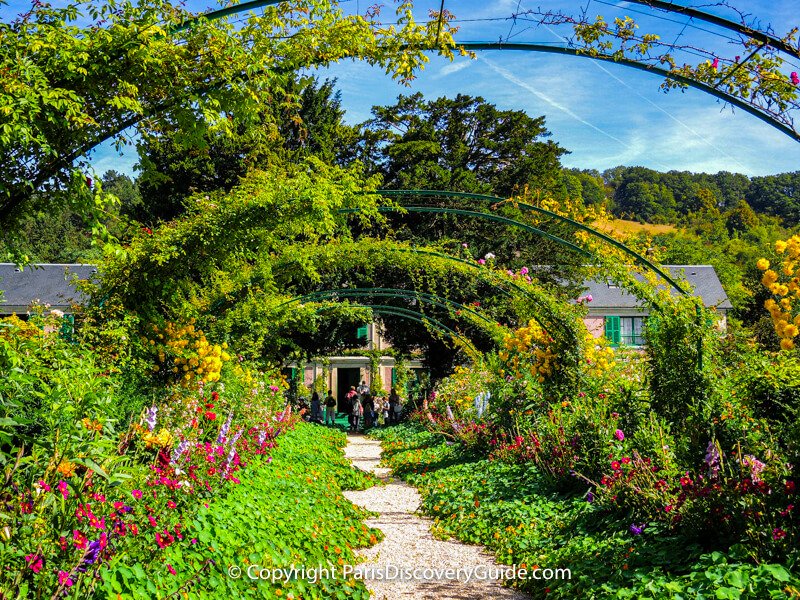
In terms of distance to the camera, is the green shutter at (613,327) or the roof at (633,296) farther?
the green shutter at (613,327)

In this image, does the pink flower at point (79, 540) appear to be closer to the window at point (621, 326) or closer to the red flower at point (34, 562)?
the red flower at point (34, 562)

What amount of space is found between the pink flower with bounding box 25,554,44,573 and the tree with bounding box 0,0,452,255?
217cm

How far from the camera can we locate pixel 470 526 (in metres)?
6.45

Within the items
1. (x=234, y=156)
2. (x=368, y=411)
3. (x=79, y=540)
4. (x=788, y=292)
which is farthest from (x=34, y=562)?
(x=368, y=411)

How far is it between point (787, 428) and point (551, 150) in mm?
17056

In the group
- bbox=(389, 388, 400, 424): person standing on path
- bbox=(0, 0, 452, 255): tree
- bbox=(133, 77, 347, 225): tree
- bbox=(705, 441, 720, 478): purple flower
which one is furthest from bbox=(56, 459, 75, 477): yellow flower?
bbox=(389, 388, 400, 424): person standing on path

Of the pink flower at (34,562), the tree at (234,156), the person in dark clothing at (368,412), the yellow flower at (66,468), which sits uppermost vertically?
the tree at (234,156)

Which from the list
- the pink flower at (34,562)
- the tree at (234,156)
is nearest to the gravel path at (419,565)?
the pink flower at (34,562)

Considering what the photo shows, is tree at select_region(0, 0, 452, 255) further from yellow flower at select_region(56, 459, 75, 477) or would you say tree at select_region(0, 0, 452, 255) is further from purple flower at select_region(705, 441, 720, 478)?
purple flower at select_region(705, 441, 720, 478)

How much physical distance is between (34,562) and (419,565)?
3241mm

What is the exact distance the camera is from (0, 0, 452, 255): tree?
13.1 ft

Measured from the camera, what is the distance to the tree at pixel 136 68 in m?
4.01

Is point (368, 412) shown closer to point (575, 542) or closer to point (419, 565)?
point (419, 565)

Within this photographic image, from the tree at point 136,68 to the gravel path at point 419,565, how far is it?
10.5ft
